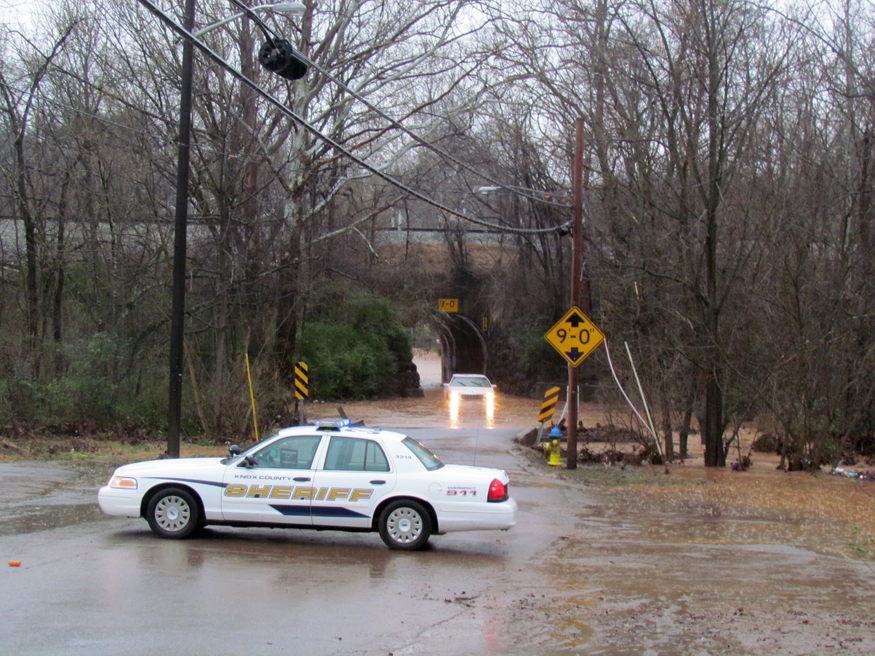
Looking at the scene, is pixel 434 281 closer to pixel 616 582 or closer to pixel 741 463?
pixel 741 463

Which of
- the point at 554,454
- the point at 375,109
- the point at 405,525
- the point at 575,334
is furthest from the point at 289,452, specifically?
the point at 554,454

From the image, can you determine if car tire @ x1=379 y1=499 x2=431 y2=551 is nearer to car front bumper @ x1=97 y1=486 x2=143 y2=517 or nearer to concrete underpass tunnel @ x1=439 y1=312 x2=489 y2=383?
car front bumper @ x1=97 y1=486 x2=143 y2=517

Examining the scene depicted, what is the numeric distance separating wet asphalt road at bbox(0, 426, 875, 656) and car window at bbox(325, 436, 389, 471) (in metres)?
0.90

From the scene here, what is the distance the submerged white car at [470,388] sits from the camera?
39.9 metres

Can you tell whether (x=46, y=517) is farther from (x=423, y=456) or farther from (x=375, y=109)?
(x=375, y=109)

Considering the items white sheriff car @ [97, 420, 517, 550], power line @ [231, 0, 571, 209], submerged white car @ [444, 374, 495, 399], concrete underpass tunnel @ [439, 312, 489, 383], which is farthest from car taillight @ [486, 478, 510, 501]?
concrete underpass tunnel @ [439, 312, 489, 383]

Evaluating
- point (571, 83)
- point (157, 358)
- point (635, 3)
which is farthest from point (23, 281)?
point (635, 3)

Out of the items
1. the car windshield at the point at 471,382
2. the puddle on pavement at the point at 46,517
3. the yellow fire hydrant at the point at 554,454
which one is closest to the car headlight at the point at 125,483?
the puddle on pavement at the point at 46,517

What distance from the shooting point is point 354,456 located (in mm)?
10031

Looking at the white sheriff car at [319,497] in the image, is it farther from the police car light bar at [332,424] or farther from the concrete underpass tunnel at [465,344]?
the concrete underpass tunnel at [465,344]

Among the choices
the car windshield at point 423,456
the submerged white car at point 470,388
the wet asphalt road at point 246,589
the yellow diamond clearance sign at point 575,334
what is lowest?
the wet asphalt road at point 246,589

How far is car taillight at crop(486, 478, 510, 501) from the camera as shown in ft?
31.9

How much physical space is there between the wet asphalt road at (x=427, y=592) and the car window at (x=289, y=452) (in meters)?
0.92

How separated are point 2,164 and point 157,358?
32.8ft
